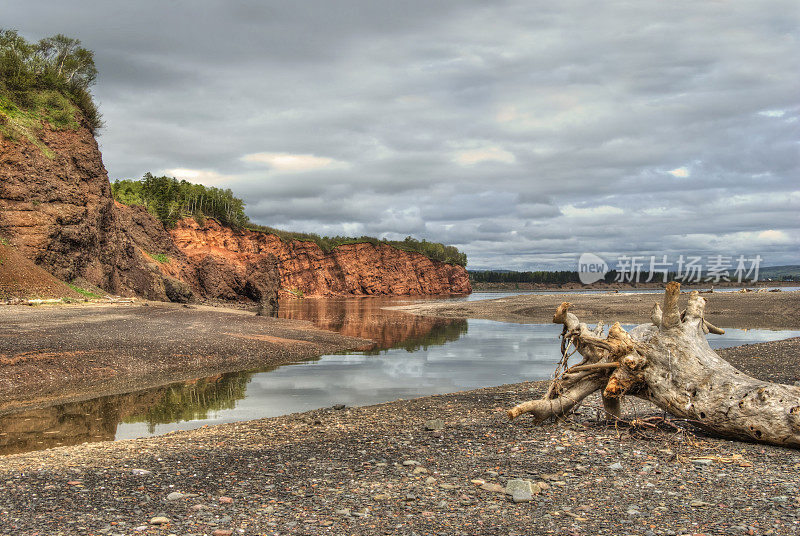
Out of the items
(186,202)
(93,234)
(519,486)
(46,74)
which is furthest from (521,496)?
(186,202)

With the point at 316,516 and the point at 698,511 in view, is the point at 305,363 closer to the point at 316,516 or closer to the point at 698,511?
the point at 316,516

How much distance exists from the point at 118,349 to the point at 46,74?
3258 cm

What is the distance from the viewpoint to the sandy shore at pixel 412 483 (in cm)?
573

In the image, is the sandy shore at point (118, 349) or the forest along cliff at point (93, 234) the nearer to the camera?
the sandy shore at point (118, 349)

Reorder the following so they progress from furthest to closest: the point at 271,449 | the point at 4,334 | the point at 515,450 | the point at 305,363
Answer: the point at 305,363
the point at 4,334
the point at 271,449
the point at 515,450

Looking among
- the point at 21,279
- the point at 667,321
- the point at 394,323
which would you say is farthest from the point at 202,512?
the point at 394,323

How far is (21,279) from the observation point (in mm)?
29406

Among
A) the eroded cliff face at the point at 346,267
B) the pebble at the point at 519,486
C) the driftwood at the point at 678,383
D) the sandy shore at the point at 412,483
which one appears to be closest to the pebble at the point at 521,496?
the pebble at the point at 519,486

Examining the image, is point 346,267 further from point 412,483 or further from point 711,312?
point 412,483

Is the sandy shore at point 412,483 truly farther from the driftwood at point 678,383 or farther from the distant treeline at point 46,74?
the distant treeline at point 46,74

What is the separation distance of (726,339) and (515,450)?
28844 mm

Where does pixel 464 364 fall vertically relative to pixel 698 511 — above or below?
below

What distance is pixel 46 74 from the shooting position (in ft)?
132

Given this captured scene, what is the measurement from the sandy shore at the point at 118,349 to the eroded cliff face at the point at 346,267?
198 ft
